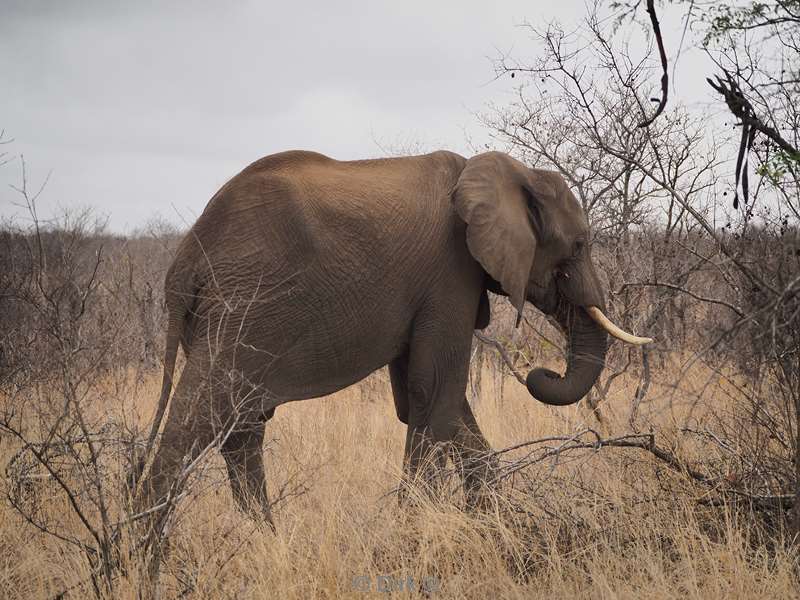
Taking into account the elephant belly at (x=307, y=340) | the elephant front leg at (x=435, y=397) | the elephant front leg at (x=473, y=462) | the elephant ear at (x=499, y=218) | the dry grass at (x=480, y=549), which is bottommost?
the dry grass at (x=480, y=549)

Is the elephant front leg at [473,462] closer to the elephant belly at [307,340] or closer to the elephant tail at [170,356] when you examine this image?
the elephant belly at [307,340]

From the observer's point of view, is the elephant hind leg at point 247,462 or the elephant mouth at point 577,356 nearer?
the elephant hind leg at point 247,462

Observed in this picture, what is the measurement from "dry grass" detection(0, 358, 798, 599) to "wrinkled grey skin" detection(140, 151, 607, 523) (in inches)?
18.6

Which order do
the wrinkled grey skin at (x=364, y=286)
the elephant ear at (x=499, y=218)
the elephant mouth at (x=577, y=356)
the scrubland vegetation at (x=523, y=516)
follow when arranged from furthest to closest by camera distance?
the elephant mouth at (x=577, y=356)
the elephant ear at (x=499, y=218)
the wrinkled grey skin at (x=364, y=286)
the scrubland vegetation at (x=523, y=516)

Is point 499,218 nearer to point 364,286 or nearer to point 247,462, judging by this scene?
point 364,286

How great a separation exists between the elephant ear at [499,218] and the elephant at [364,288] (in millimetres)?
12

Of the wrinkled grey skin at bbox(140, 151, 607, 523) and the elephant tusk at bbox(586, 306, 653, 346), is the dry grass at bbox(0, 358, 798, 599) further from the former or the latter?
the elephant tusk at bbox(586, 306, 653, 346)

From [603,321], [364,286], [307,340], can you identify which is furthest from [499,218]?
[307,340]

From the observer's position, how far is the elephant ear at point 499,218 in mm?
5168

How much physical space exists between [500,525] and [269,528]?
108 cm

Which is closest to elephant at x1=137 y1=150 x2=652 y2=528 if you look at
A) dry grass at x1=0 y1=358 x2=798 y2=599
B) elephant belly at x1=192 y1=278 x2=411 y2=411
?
elephant belly at x1=192 y1=278 x2=411 y2=411

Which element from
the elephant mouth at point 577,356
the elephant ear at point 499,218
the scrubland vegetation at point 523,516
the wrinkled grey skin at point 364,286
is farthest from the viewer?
the elephant mouth at point 577,356

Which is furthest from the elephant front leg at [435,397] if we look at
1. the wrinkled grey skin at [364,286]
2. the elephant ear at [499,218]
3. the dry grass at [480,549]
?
the elephant ear at [499,218]

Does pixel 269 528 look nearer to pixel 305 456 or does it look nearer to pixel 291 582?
pixel 291 582
